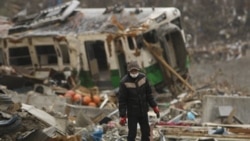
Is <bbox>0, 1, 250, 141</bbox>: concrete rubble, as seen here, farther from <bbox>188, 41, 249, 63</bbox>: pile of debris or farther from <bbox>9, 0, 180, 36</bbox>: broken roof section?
<bbox>188, 41, 249, 63</bbox>: pile of debris

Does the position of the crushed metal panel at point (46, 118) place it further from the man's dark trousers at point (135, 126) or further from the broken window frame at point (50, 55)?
the broken window frame at point (50, 55)

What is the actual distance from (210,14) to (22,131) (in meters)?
28.8

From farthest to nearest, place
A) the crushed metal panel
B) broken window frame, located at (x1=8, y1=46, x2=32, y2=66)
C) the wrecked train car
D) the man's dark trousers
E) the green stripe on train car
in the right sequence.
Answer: broken window frame, located at (x1=8, y1=46, x2=32, y2=66)
the green stripe on train car
the wrecked train car
the crushed metal panel
the man's dark trousers

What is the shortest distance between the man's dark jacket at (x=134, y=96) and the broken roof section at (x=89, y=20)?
28.0 feet

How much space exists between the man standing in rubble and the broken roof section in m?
8.51

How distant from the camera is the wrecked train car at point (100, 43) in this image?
56.3 ft

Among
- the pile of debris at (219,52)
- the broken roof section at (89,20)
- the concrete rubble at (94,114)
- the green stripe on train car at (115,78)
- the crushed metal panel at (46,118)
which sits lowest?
the pile of debris at (219,52)

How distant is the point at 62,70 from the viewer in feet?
60.0

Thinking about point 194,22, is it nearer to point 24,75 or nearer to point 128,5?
point 128,5

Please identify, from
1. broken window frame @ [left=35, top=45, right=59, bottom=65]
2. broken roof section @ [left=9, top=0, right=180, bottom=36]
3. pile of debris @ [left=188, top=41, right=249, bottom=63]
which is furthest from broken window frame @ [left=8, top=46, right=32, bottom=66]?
pile of debris @ [left=188, top=41, right=249, bottom=63]

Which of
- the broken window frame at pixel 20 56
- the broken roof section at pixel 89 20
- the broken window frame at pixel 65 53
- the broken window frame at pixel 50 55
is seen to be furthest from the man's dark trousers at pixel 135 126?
the broken window frame at pixel 20 56

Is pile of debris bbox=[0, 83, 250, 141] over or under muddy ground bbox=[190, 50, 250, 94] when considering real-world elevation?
over

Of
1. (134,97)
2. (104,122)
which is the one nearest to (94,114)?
(104,122)

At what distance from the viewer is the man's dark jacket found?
8531 mm
